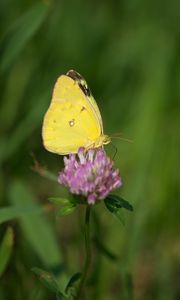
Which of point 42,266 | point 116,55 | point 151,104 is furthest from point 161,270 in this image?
point 116,55

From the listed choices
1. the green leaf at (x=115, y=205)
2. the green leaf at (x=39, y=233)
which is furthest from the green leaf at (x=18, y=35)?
the green leaf at (x=115, y=205)

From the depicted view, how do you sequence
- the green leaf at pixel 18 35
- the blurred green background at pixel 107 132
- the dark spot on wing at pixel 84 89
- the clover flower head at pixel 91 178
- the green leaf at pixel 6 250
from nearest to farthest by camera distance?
the clover flower head at pixel 91 178 → the green leaf at pixel 6 250 → the dark spot on wing at pixel 84 89 → the blurred green background at pixel 107 132 → the green leaf at pixel 18 35

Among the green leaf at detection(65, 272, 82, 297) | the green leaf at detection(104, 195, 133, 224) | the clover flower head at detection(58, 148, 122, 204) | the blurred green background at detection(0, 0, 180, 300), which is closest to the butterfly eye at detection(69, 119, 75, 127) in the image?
the blurred green background at detection(0, 0, 180, 300)

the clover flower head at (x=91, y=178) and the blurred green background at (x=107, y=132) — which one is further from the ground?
the clover flower head at (x=91, y=178)

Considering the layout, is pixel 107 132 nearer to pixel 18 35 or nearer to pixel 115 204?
pixel 18 35

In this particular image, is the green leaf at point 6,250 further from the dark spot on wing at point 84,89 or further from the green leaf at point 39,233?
the dark spot on wing at point 84,89

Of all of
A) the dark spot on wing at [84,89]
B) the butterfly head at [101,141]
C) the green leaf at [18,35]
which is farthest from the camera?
the green leaf at [18,35]

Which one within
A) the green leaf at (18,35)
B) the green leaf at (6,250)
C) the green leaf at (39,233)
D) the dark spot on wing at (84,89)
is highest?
the green leaf at (18,35)

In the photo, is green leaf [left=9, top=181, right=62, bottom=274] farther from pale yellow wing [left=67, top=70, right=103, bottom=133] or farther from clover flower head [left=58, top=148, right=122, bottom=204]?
clover flower head [left=58, top=148, right=122, bottom=204]
